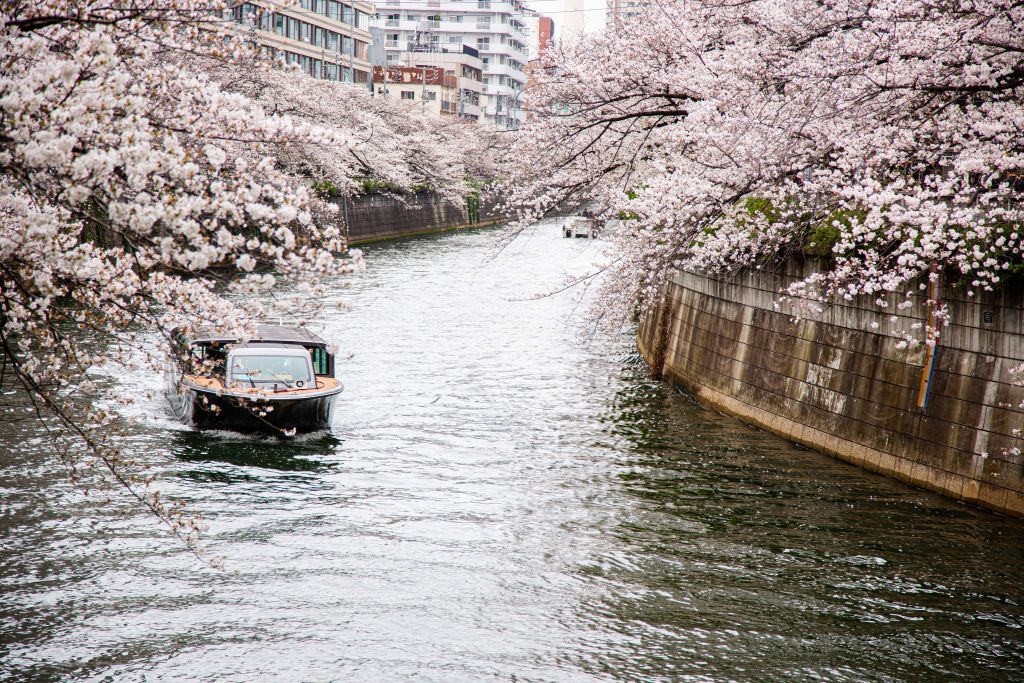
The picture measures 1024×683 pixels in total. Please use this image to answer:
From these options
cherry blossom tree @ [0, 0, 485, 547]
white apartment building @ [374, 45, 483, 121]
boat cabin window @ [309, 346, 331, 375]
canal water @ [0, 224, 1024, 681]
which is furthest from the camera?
white apartment building @ [374, 45, 483, 121]

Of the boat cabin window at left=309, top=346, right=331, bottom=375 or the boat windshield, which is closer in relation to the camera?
the boat windshield

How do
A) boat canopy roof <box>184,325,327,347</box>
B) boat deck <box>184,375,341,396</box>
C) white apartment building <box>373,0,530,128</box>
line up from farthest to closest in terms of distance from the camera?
white apartment building <box>373,0,530,128</box> < boat canopy roof <box>184,325,327,347</box> < boat deck <box>184,375,341,396</box>

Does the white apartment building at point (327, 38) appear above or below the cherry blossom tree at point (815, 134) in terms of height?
above

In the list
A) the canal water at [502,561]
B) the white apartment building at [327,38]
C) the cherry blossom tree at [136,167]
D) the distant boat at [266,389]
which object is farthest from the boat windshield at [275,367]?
the white apartment building at [327,38]

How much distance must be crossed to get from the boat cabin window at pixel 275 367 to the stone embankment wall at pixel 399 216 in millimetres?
32638

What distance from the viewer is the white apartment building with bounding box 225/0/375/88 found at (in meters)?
70.2

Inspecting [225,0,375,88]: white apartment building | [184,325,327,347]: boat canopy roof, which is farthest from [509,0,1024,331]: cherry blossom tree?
[225,0,375,88]: white apartment building

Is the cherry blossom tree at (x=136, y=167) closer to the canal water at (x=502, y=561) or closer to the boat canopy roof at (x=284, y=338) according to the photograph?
the canal water at (x=502, y=561)

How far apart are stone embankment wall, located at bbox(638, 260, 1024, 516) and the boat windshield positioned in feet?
26.8

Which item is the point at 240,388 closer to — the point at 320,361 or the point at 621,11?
the point at 320,361

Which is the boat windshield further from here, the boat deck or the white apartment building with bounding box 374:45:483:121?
the white apartment building with bounding box 374:45:483:121

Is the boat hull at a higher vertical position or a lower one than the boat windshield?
lower

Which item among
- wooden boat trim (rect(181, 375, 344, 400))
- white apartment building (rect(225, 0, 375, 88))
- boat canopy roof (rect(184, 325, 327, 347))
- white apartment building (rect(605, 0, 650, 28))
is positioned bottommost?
wooden boat trim (rect(181, 375, 344, 400))

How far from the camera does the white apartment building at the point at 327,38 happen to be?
70.2 metres
